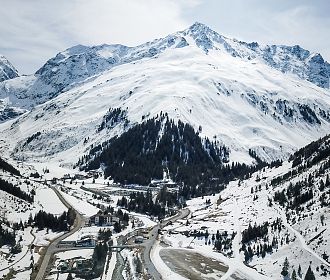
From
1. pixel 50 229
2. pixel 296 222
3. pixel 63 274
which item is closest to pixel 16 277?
pixel 63 274

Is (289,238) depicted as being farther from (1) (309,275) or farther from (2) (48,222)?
(2) (48,222)

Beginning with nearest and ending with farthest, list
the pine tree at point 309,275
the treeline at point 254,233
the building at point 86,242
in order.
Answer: the pine tree at point 309,275 → the building at point 86,242 → the treeline at point 254,233

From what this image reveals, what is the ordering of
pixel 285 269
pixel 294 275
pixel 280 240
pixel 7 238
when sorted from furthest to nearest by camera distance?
pixel 280 240, pixel 7 238, pixel 285 269, pixel 294 275

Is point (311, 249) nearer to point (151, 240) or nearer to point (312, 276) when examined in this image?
point (312, 276)

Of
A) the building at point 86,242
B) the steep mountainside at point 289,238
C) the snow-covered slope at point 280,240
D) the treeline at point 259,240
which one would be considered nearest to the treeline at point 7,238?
the building at point 86,242

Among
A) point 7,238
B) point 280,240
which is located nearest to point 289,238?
point 280,240

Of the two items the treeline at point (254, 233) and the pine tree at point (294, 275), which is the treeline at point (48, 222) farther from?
the pine tree at point (294, 275)

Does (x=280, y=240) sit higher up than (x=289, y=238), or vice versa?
(x=289, y=238)

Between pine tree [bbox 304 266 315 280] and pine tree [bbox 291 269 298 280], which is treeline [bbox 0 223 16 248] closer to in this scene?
pine tree [bbox 291 269 298 280]

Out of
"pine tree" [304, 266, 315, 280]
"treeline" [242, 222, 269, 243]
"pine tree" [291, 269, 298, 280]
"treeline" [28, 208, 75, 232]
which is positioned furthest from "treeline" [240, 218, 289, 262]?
"treeline" [28, 208, 75, 232]

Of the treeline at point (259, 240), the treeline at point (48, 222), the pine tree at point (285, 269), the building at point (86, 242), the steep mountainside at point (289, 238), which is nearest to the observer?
the pine tree at point (285, 269)

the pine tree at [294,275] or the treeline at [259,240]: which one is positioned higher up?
the treeline at [259,240]
